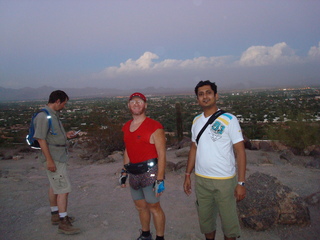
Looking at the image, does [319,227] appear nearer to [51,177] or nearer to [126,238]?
[126,238]

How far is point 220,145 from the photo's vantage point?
8.59ft

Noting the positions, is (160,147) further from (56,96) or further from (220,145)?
(56,96)

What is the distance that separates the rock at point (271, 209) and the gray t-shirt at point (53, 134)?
106 inches

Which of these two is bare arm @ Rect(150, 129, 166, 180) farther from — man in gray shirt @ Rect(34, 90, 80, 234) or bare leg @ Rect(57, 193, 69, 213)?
bare leg @ Rect(57, 193, 69, 213)

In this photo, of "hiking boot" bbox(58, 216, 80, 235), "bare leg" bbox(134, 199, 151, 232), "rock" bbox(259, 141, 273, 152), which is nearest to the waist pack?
"bare leg" bbox(134, 199, 151, 232)

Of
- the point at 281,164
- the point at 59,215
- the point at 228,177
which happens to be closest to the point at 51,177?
the point at 59,215

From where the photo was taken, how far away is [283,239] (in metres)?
3.54

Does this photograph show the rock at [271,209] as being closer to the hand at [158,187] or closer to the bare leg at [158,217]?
the bare leg at [158,217]

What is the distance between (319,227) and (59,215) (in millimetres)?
3720

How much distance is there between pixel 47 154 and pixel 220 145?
2.21 m

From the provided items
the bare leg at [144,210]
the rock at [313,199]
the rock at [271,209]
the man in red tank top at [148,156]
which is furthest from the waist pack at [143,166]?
the rock at [313,199]

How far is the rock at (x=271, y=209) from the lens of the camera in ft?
12.2

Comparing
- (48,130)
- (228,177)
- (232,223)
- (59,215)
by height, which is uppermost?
(48,130)

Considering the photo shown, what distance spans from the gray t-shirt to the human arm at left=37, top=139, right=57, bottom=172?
0.22 feet
